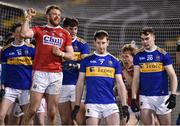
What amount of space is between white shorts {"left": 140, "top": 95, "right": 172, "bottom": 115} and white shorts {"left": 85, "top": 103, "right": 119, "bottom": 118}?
96cm

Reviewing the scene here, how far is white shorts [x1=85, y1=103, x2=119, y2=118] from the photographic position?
23.0 ft

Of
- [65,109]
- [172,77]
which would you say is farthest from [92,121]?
[65,109]

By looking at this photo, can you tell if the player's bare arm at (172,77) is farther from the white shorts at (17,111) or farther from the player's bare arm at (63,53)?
the white shorts at (17,111)

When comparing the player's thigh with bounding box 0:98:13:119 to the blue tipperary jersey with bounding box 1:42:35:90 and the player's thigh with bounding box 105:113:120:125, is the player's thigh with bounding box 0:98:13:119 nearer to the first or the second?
the blue tipperary jersey with bounding box 1:42:35:90

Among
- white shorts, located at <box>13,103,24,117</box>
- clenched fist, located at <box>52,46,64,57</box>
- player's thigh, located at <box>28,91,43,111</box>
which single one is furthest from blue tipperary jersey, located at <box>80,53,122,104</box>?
white shorts, located at <box>13,103,24,117</box>

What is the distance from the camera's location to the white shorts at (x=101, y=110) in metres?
7.01

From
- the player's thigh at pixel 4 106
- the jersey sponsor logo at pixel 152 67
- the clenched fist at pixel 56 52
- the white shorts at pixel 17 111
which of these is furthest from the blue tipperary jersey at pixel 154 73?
the white shorts at pixel 17 111

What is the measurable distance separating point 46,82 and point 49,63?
27 centimetres

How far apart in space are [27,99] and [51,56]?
1196mm

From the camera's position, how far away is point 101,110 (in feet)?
23.1

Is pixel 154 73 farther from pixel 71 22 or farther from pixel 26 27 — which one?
pixel 26 27

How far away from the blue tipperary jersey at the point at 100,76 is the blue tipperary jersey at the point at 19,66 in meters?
1.46

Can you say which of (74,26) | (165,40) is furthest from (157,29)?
(74,26)

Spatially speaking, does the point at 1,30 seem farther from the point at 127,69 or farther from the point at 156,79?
the point at 156,79
